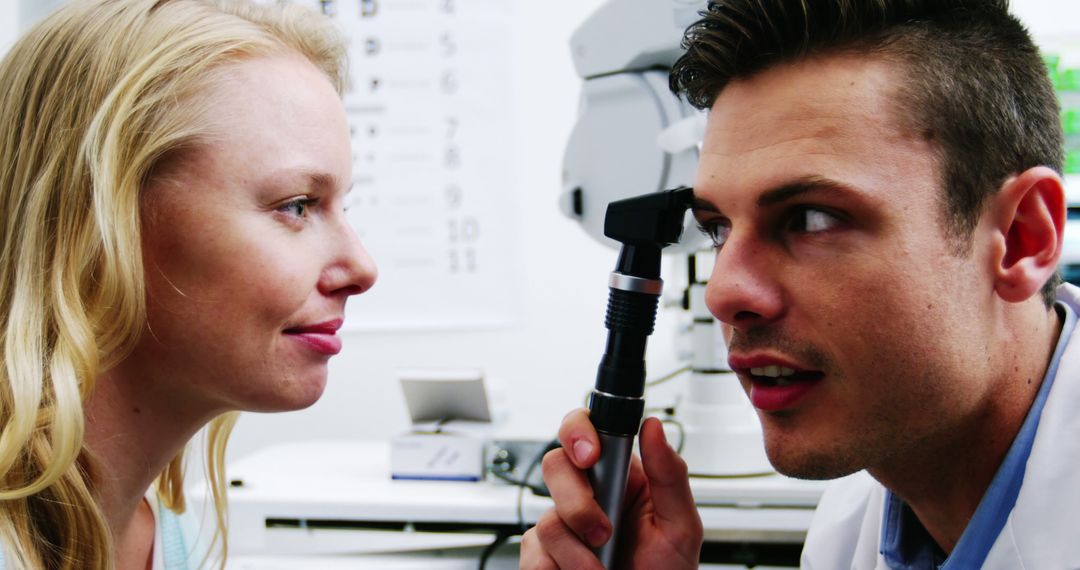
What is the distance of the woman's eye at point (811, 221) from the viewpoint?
69 centimetres

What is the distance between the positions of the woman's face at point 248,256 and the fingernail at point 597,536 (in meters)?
0.28

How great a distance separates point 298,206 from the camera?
32.0 inches

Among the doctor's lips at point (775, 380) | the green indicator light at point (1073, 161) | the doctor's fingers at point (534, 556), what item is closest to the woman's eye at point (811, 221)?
the doctor's lips at point (775, 380)

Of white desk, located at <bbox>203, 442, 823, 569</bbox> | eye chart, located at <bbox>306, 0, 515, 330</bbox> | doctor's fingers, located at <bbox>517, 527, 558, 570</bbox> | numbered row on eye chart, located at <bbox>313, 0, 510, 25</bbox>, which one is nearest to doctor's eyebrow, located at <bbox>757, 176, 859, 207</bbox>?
doctor's fingers, located at <bbox>517, 527, 558, 570</bbox>

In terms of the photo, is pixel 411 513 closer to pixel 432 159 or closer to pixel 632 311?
pixel 632 311

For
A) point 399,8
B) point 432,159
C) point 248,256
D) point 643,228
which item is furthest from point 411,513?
point 399,8

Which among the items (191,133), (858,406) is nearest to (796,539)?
(858,406)

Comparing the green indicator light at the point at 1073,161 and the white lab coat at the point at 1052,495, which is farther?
the green indicator light at the point at 1073,161

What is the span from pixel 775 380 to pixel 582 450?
17cm

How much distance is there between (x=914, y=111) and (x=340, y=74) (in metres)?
0.59

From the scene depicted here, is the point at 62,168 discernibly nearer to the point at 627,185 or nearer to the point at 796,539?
the point at 627,185

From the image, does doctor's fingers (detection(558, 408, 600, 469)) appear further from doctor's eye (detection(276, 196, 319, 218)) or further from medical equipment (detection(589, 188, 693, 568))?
doctor's eye (detection(276, 196, 319, 218))

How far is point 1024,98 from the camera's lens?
740 millimetres

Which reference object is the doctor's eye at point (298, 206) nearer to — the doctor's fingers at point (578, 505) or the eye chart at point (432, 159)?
the doctor's fingers at point (578, 505)
